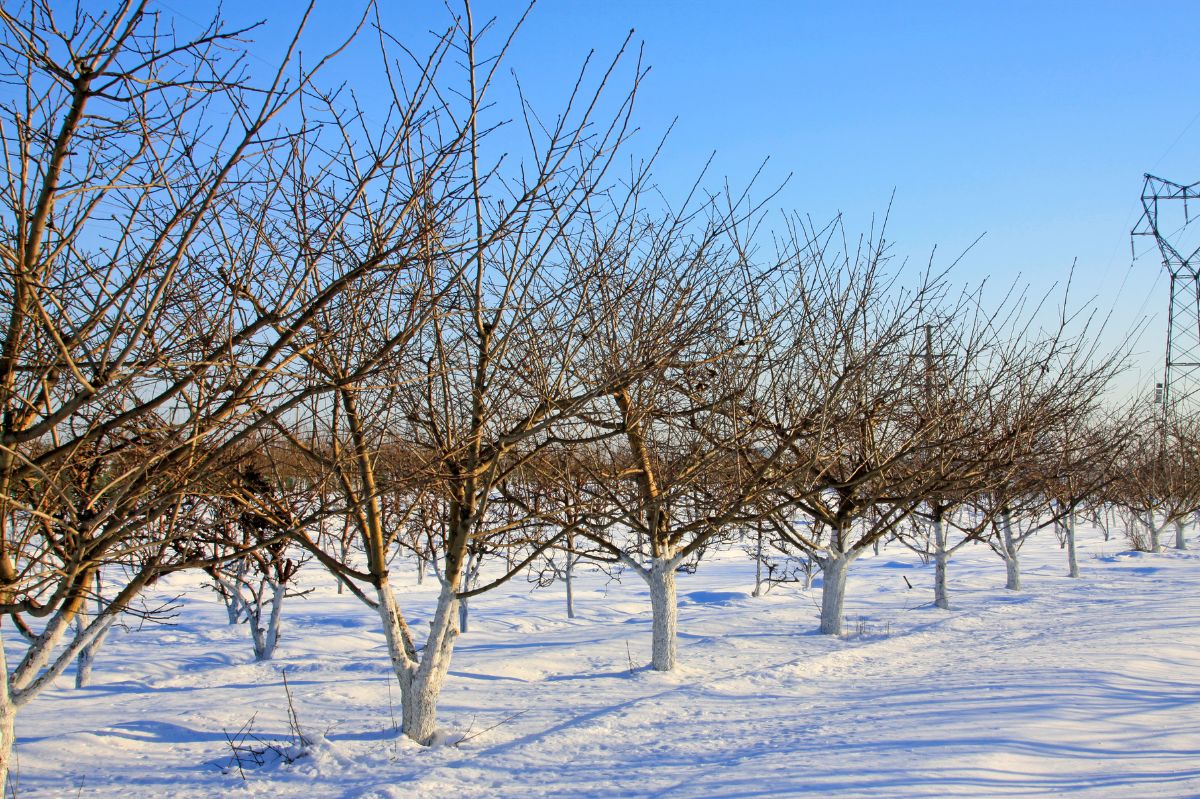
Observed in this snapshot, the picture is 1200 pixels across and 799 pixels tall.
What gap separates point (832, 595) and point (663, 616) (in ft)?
12.0

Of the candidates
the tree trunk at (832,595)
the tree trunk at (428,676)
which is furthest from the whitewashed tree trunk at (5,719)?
Answer: the tree trunk at (832,595)

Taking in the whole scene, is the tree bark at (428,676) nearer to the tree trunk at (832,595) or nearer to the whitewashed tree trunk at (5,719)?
the whitewashed tree trunk at (5,719)

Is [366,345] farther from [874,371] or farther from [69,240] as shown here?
[874,371]

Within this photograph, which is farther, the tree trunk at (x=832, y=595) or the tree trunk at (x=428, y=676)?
the tree trunk at (x=832, y=595)

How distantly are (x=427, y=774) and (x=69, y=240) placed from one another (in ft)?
12.6

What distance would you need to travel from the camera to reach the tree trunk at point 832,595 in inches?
438

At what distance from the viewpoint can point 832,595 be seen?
1151 cm

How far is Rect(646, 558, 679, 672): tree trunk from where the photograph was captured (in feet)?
29.1

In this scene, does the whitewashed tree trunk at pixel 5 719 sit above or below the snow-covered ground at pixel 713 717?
above

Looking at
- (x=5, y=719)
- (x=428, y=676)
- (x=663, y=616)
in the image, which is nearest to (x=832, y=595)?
(x=663, y=616)

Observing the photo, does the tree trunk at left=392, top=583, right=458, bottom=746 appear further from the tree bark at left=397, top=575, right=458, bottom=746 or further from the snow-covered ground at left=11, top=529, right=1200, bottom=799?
the snow-covered ground at left=11, top=529, right=1200, bottom=799

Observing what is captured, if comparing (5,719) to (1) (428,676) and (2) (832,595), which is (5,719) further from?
(2) (832,595)

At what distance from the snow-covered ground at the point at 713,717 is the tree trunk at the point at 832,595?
1.11ft

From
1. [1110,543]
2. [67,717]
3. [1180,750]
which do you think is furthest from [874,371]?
[1110,543]
